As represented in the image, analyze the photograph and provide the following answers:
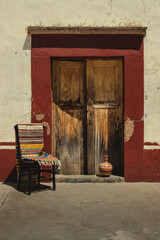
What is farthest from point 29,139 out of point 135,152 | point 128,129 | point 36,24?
point 36,24

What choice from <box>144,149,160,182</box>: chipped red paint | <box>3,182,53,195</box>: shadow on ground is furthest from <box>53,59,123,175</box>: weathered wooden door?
<box>3,182,53,195</box>: shadow on ground

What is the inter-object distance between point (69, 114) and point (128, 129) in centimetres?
108

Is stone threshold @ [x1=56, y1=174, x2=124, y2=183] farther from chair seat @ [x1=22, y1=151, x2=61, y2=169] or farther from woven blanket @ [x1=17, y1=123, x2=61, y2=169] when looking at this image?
chair seat @ [x1=22, y1=151, x2=61, y2=169]

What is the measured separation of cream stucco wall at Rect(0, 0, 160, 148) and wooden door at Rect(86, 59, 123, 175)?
522 millimetres

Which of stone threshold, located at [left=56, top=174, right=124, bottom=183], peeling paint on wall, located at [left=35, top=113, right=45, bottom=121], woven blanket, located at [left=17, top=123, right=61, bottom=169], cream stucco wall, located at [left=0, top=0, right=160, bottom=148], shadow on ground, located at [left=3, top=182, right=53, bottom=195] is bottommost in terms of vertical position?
shadow on ground, located at [left=3, top=182, right=53, bottom=195]

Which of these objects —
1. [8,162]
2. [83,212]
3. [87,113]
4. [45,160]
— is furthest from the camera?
[87,113]

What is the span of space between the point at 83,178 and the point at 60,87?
1653mm

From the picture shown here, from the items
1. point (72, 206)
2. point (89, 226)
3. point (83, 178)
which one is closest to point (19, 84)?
point (83, 178)

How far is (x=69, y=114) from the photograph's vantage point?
19.6 ft

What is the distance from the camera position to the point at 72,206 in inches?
171

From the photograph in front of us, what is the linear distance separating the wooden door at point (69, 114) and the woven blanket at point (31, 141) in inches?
22.4

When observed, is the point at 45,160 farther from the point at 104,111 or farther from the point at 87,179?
the point at 104,111

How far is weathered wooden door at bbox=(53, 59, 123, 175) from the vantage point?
19.5 ft

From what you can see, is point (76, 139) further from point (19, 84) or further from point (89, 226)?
point (89, 226)
